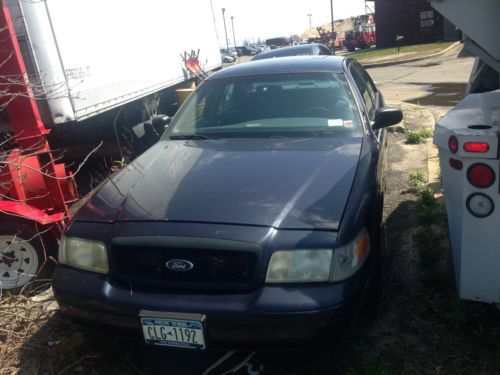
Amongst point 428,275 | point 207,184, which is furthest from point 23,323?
point 428,275

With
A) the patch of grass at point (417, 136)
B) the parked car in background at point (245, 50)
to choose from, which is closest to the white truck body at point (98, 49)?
the patch of grass at point (417, 136)

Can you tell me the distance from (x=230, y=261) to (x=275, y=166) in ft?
2.99

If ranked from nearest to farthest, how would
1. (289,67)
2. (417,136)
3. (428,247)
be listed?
(428,247), (289,67), (417,136)

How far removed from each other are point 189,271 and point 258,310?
42 centimetres

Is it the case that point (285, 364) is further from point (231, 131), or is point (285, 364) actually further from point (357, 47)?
point (357, 47)

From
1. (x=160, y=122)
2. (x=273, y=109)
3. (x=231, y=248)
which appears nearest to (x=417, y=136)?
(x=273, y=109)

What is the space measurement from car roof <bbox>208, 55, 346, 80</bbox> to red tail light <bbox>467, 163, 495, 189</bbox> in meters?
1.94

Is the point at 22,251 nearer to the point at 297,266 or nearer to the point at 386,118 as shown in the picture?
the point at 297,266

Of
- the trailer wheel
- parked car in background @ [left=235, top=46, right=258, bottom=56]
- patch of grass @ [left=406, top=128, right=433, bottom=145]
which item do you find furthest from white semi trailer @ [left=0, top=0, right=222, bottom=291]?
parked car in background @ [left=235, top=46, right=258, bottom=56]

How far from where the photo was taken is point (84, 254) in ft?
8.77

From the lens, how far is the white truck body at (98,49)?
429 cm

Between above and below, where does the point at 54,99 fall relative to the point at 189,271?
above

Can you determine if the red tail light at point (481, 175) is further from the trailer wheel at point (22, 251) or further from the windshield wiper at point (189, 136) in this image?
the trailer wheel at point (22, 251)

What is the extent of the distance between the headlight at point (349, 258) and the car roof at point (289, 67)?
6.56ft
